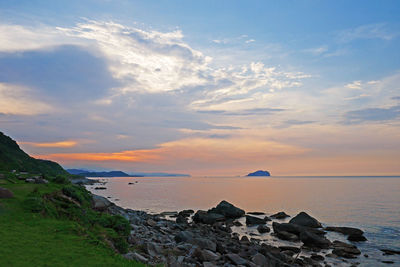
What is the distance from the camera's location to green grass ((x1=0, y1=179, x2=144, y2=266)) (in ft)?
34.8

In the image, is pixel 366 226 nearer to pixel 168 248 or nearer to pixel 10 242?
pixel 168 248

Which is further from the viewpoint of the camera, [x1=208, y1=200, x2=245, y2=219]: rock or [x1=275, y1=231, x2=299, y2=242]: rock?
[x1=208, y1=200, x2=245, y2=219]: rock

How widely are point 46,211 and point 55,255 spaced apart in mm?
8488

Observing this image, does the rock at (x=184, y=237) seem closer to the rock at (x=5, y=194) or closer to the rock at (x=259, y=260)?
the rock at (x=259, y=260)

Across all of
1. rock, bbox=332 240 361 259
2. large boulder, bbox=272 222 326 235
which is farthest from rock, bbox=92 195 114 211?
rock, bbox=332 240 361 259

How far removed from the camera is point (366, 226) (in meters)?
41.2

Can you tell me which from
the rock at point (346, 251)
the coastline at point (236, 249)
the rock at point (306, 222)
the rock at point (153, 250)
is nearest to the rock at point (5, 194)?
the coastline at point (236, 249)

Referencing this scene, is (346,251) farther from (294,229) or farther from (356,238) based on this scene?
(294,229)

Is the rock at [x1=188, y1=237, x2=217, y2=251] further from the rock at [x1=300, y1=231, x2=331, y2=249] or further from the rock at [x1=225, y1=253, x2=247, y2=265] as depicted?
the rock at [x1=300, y1=231, x2=331, y2=249]

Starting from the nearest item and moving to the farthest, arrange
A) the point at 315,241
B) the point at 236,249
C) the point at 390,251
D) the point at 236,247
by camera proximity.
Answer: the point at 236,249 < the point at 236,247 < the point at 390,251 < the point at 315,241

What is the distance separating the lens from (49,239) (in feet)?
42.7

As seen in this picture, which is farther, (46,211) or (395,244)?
(395,244)

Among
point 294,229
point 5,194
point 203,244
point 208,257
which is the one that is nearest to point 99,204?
point 5,194

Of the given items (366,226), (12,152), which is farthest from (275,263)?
(12,152)
